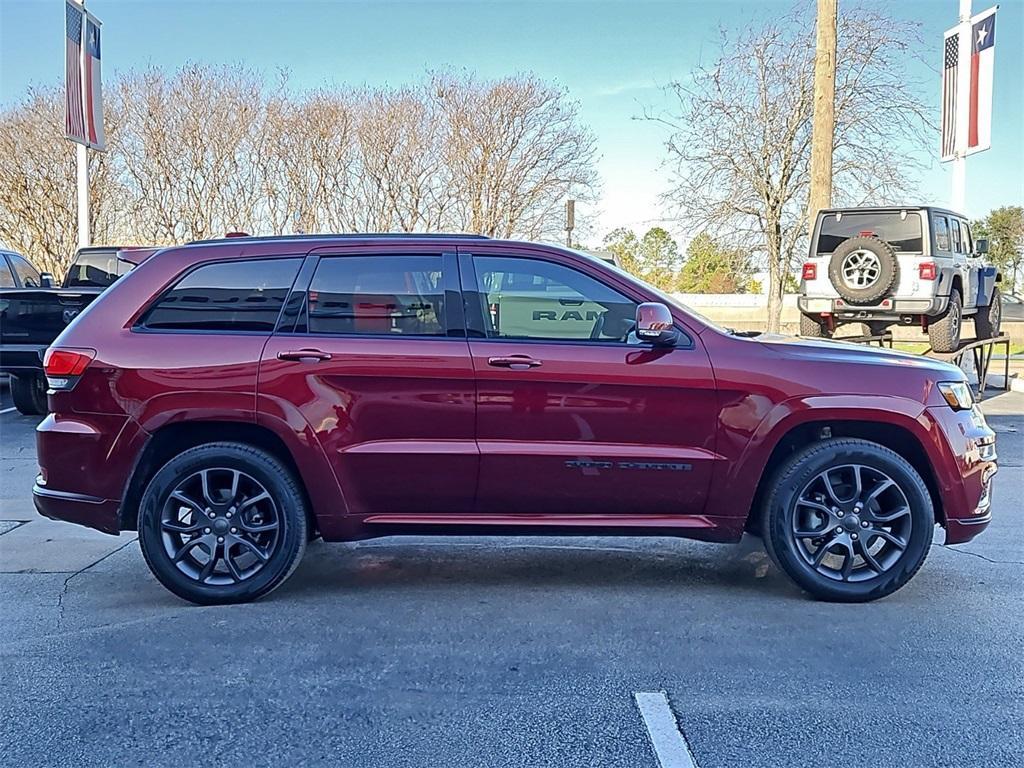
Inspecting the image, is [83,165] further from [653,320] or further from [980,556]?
[980,556]

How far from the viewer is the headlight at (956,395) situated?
4.32 metres

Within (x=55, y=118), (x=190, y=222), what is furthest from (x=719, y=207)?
(x=55, y=118)

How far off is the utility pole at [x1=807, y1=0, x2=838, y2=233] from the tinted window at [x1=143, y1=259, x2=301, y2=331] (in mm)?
11445

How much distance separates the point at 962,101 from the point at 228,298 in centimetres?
1342

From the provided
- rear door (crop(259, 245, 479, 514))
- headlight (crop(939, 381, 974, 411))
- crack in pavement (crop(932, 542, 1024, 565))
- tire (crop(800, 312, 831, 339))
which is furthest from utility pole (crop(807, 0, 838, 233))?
rear door (crop(259, 245, 479, 514))

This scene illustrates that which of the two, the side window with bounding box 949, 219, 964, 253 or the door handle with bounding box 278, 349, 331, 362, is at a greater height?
the side window with bounding box 949, 219, 964, 253

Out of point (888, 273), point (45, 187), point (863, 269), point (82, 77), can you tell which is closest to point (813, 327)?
point (863, 269)

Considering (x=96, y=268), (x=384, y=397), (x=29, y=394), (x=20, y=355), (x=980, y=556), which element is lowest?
(x=980, y=556)

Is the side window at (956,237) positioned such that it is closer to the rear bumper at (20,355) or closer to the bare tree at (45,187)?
the rear bumper at (20,355)

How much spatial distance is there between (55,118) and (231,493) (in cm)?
2065

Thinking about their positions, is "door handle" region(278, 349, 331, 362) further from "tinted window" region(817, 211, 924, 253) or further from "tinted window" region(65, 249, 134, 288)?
"tinted window" region(65, 249, 134, 288)

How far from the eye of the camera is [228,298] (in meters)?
4.36

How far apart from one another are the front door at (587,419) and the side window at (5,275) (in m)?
9.12

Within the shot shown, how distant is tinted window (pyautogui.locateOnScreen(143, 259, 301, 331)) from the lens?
14.2 feet
